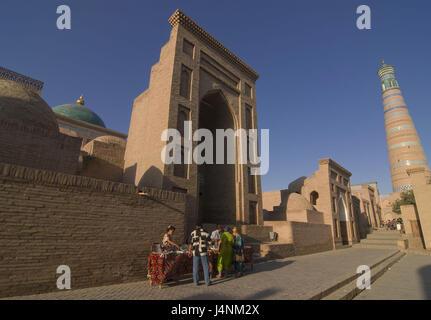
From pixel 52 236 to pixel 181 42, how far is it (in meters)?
10.4

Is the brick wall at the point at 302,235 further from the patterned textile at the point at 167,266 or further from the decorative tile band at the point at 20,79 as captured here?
the decorative tile band at the point at 20,79

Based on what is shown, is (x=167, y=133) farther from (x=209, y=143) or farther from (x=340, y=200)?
(x=340, y=200)

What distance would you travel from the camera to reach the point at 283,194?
22.4 m

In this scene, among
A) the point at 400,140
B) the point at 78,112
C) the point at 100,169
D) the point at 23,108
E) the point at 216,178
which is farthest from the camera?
the point at 400,140

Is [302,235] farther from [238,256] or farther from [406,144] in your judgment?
[406,144]

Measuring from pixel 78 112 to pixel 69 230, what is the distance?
960 inches

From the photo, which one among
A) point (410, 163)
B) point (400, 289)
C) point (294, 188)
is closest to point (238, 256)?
point (400, 289)

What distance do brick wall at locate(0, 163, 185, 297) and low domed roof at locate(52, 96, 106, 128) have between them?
74.7ft

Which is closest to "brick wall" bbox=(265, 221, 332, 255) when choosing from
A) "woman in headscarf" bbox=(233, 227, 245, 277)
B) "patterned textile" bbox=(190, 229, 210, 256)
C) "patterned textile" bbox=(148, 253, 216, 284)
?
"woman in headscarf" bbox=(233, 227, 245, 277)

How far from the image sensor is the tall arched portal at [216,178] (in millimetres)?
13873

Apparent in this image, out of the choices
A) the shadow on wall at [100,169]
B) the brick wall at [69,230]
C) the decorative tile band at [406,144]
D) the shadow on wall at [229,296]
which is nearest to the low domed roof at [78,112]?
the shadow on wall at [100,169]

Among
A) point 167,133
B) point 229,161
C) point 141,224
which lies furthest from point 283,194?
point 141,224

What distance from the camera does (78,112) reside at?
25.1 metres

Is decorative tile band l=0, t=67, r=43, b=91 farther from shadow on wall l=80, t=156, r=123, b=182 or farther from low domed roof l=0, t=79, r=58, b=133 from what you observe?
low domed roof l=0, t=79, r=58, b=133
